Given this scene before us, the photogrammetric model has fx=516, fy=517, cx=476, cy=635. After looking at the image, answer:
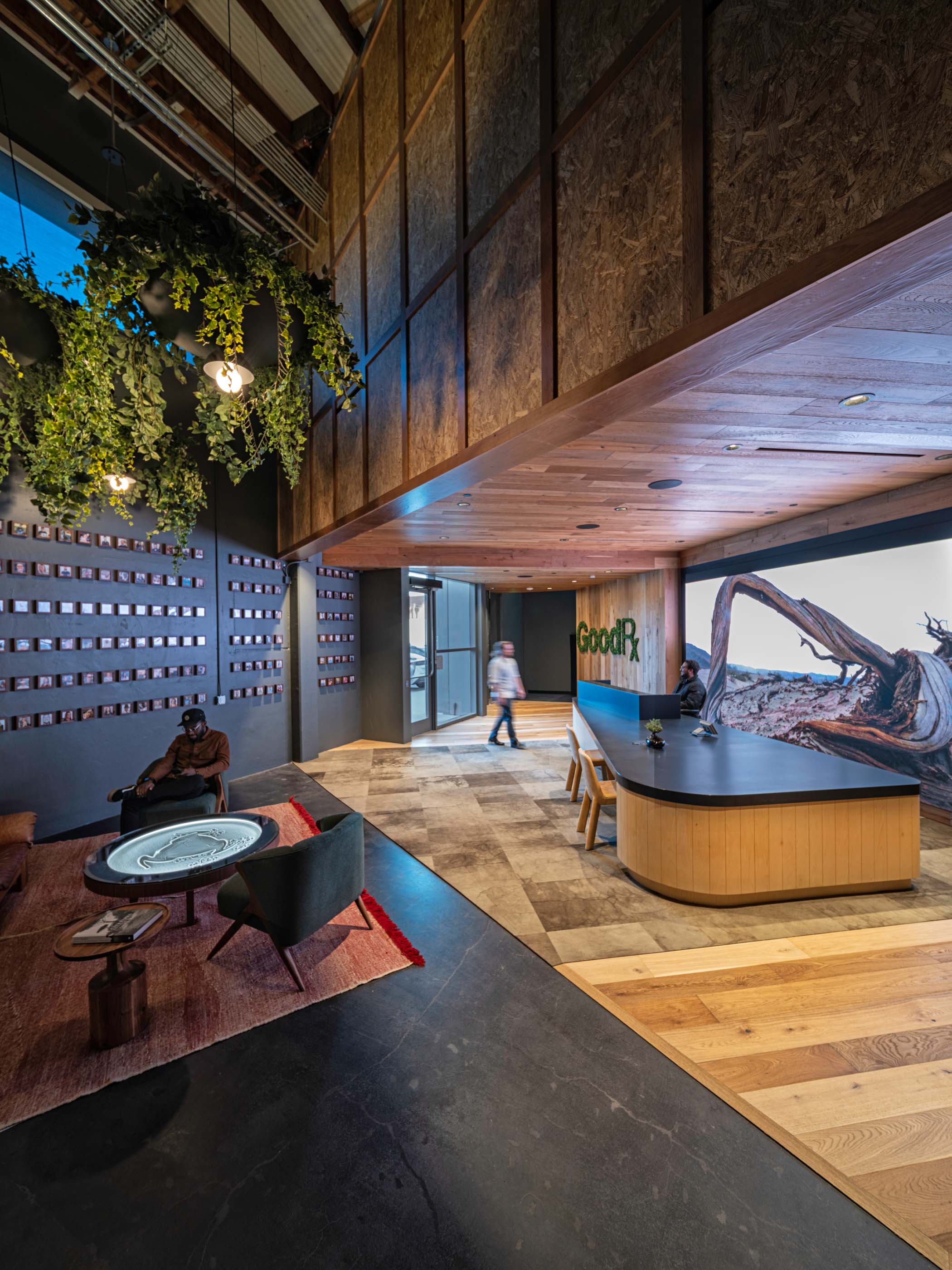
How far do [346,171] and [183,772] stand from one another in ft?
19.2

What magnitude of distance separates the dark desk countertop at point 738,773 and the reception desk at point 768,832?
11mm

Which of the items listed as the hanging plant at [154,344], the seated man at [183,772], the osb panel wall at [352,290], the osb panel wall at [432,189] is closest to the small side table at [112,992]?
→ the seated man at [183,772]

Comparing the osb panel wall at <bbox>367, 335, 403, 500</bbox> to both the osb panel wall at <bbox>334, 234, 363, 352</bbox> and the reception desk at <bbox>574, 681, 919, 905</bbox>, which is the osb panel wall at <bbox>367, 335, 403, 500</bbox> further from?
the reception desk at <bbox>574, 681, 919, 905</bbox>

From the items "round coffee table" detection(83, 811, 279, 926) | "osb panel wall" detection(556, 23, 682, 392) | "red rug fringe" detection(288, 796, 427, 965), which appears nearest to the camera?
"osb panel wall" detection(556, 23, 682, 392)

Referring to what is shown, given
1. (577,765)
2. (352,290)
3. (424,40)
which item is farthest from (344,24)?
(577,765)

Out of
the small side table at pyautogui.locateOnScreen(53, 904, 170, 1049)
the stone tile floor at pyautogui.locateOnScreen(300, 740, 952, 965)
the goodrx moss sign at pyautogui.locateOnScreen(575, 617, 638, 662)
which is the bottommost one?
the stone tile floor at pyautogui.locateOnScreen(300, 740, 952, 965)

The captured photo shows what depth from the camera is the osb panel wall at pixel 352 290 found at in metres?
4.55

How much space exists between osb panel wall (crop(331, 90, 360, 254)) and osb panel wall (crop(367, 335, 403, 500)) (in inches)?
68.1

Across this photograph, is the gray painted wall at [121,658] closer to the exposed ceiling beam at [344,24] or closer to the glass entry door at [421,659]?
the glass entry door at [421,659]

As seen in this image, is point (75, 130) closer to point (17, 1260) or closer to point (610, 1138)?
point (17, 1260)

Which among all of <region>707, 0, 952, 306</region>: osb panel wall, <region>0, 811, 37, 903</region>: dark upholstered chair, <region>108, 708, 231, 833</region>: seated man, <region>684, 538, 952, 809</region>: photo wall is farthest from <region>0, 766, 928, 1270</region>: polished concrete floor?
<region>684, 538, 952, 809</region>: photo wall

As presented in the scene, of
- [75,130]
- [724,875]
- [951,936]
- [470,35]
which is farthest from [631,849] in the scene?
[75,130]

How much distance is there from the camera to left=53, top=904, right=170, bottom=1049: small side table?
7.64 ft

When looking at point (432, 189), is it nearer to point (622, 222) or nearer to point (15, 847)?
point (622, 222)
